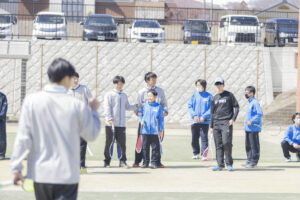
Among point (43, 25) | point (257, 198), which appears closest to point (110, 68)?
point (43, 25)

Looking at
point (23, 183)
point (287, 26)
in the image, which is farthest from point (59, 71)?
point (287, 26)

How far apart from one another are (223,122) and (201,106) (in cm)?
272

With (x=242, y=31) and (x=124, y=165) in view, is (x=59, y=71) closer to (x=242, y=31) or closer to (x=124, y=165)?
(x=124, y=165)

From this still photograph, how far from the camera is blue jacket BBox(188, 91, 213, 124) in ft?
50.8

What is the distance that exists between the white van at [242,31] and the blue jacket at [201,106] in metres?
19.1

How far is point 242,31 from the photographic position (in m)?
35.3

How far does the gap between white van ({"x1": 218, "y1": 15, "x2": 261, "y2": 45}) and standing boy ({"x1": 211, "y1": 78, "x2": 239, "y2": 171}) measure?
21.7m

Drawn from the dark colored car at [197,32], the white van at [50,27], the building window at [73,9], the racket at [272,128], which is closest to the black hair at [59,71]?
the racket at [272,128]

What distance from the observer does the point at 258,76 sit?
32.4 m

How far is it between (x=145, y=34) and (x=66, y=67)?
2861 centimetres

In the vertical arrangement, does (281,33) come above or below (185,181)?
above

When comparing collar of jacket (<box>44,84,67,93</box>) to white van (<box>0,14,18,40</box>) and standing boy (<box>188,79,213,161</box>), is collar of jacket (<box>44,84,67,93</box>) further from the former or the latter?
white van (<box>0,14,18,40</box>)

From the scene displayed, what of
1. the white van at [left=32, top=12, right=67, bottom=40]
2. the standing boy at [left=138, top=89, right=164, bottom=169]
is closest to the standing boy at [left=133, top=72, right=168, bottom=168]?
the standing boy at [left=138, top=89, right=164, bottom=169]

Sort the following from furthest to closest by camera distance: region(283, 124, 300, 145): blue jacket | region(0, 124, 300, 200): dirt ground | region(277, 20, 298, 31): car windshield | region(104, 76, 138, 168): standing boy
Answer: region(277, 20, 298, 31): car windshield
region(283, 124, 300, 145): blue jacket
region(104, 76, 138, 168): standing boy
region(0, 124, 300, 200): dirt ground
